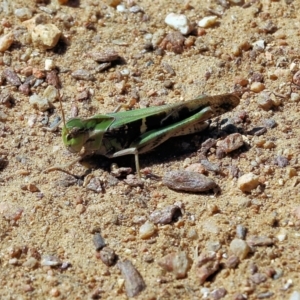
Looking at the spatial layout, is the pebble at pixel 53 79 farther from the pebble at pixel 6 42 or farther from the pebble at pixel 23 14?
the pebble at pixel 23 14

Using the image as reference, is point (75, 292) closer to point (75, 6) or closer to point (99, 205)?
point (99, 205)

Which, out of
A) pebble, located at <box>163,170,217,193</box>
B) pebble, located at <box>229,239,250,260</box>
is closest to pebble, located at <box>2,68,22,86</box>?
pebble, located at <box>163,170,217,193</box>

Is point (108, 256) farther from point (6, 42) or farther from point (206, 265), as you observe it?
point (6, 42)

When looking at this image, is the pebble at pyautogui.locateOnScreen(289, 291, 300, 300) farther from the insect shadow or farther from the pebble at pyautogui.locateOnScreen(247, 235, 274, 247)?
the insect shadow

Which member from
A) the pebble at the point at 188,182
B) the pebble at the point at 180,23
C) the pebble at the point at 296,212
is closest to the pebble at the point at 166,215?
the pebble at the point at 188,182

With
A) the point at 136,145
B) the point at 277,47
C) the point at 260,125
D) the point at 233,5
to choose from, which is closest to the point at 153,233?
the point at 136,145

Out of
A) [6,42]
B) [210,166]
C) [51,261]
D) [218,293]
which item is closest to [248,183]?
[210,166]
